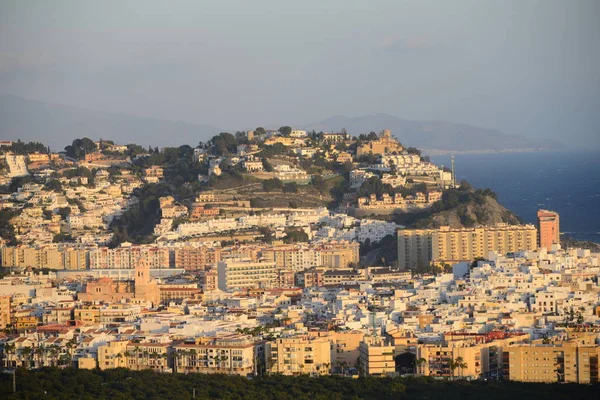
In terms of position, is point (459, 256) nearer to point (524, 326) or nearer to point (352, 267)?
point (352, 267)

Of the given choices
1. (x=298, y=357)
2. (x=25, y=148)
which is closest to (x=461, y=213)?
(x=25, y=148)

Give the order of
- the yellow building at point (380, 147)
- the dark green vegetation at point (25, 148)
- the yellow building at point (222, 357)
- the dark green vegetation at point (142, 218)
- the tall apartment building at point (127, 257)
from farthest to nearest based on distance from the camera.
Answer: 1. the dark green vegetation at point (25, 148)
2. the yellow building at point (380, 147)
3. the dark green vegetation at point (142, 218)
4. the tall apartment building at point (127, 257)
5. the yellow building at point (222, 357)

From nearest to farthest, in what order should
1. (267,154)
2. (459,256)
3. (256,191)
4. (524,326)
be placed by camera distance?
(524,326) → (459,256) → (256,191) → (267,154)

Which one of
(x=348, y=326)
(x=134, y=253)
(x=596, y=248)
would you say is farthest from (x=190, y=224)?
(x=348, y=326)

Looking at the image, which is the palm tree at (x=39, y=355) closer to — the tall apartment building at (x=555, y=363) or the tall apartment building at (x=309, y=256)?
the tall apartment building at (x=555, y=363)

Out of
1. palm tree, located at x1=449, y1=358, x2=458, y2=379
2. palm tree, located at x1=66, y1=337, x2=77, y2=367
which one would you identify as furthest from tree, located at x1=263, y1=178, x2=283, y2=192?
palm tree, located at x1=449, y1=358, x2=458, y2=379

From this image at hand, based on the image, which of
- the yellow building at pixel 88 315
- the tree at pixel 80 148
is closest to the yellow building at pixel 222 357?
the yellow building at pixel 88 315
